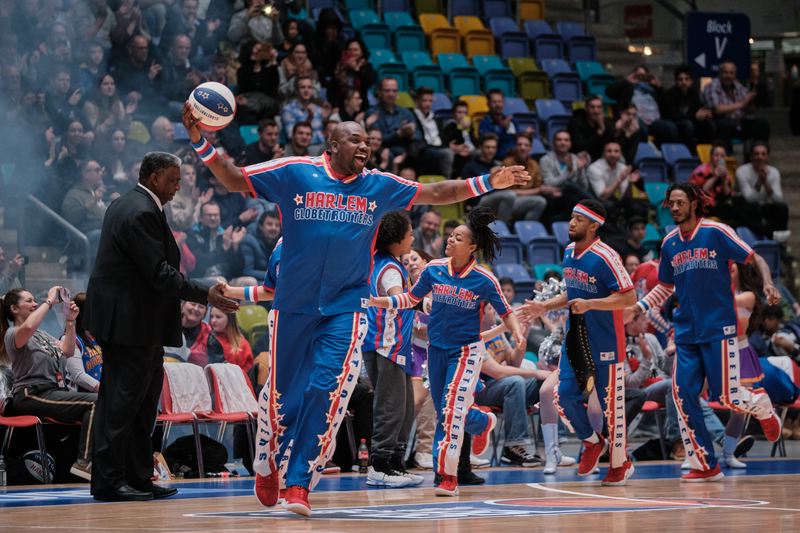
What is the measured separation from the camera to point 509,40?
20062 mm

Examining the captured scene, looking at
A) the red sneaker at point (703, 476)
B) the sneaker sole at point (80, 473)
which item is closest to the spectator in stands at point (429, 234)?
the red sneaker at point (703, 476)

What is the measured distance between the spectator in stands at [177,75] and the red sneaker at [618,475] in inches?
310

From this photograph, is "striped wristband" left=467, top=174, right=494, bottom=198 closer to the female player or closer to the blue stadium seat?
the female player

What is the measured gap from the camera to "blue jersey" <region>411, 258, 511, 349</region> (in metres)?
8.52

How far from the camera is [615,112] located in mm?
19188

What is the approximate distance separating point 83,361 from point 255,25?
7.42 m

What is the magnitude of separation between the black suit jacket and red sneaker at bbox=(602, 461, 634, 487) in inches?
131

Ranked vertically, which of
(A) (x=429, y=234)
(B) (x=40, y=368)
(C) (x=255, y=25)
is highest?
(C) (x=255, y=25)

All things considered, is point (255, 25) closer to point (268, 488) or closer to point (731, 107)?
point (731, 107)

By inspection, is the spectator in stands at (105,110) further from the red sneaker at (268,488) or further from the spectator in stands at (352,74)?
the red sneaker at (268,488)

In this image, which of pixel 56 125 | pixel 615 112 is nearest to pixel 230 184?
pixel 56 125

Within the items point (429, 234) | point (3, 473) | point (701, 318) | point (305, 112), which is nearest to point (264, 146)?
point (305, 112)

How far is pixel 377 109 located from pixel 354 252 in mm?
9789

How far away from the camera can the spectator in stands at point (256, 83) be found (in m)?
15.4
